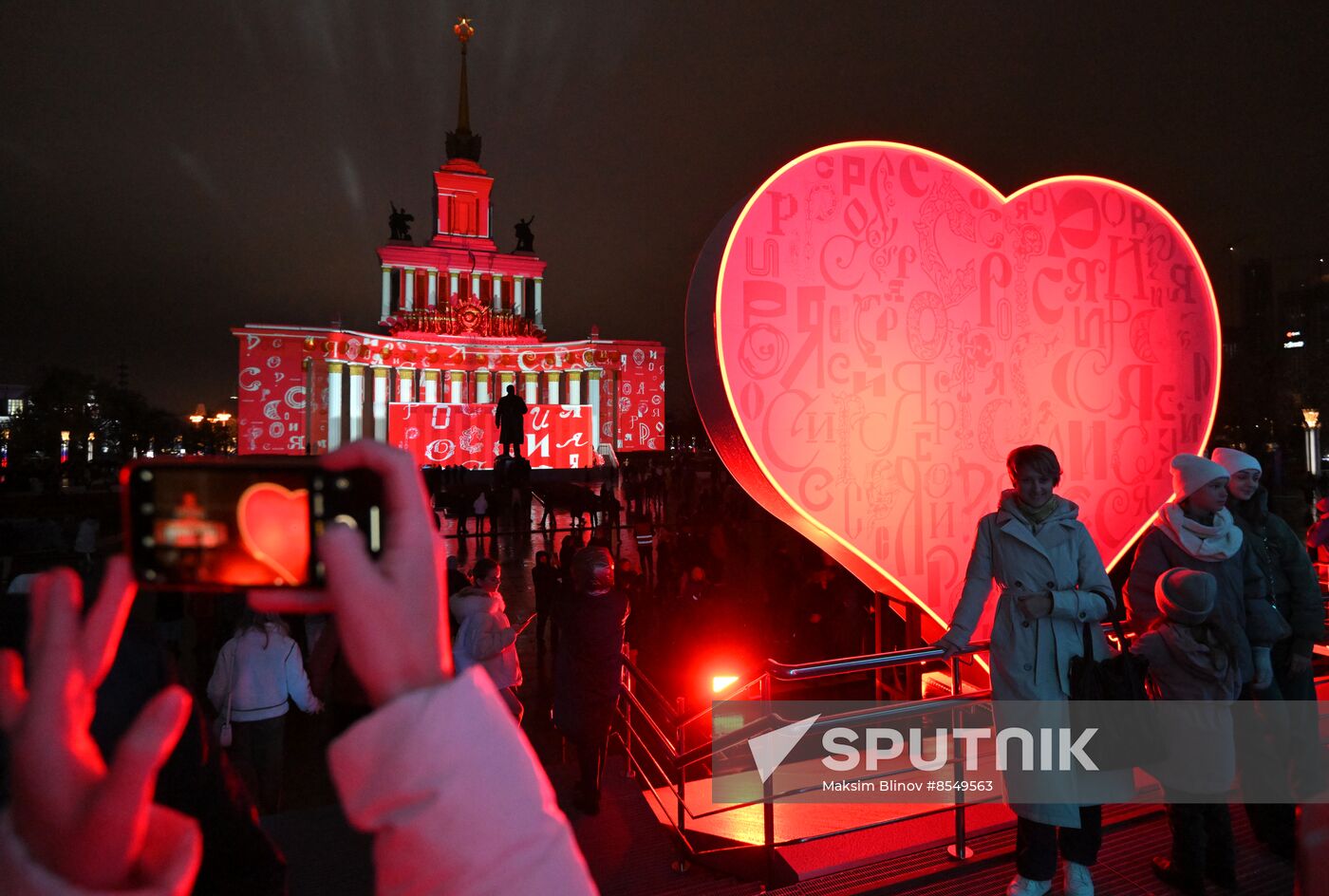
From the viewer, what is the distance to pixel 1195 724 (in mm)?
2971

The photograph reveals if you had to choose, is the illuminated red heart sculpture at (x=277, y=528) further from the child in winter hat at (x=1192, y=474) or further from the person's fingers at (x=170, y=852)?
the child in winter hat at (x=1192, y=474)

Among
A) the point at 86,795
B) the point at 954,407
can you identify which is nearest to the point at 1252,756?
the point at 954,407

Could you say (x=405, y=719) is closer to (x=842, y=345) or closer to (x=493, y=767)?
(x=493, y=767)

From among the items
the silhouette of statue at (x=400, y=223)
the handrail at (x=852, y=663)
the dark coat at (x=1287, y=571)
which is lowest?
the handrail at (x=852, y=663)

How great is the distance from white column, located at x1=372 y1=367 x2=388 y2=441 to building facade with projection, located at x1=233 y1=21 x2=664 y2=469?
3.3 inches

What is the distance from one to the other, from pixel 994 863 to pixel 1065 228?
4126 mm

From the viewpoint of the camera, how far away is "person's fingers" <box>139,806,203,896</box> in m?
0.65

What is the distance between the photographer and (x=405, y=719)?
700 millimetres

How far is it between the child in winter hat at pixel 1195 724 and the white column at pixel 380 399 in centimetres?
4331

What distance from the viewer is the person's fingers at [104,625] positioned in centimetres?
73

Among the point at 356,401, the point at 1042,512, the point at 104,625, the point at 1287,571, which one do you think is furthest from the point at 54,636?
the point at 356,401

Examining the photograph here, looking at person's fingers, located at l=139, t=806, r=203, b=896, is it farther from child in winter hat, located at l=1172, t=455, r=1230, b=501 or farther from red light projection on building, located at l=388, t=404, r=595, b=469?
red light projection on building, located at l=388, t=404, r=595, b=469

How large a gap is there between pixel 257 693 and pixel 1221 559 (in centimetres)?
507

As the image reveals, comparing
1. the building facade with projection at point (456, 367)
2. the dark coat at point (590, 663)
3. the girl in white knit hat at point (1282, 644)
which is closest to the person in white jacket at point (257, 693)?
the dark coat at point (590, 663)
